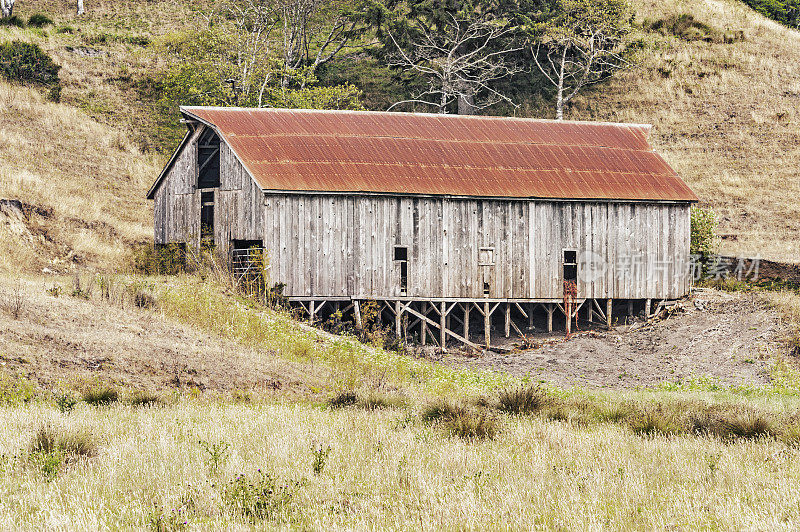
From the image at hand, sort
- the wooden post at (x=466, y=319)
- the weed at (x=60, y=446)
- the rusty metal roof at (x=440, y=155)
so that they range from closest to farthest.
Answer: the weed at (x=60, y=446) < the rusty metal roof at (x=440, y=155) < the wooden post at (x=466, y=319)

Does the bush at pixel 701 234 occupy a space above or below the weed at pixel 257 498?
above

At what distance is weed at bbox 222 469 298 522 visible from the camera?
29.8 ft

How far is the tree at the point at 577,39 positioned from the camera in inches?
1993

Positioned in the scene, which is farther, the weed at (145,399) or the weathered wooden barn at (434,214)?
the weathered wooden barn at (434,214)

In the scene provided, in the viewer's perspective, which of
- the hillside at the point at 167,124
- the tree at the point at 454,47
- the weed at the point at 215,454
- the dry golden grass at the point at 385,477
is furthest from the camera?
the tree at the point at 454,47

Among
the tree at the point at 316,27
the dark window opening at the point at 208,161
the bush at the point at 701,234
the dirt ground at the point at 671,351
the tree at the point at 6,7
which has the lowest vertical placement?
the dirt ground at the point at 671,351

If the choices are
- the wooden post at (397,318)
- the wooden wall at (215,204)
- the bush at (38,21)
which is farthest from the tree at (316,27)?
the wooden post at (397,318)

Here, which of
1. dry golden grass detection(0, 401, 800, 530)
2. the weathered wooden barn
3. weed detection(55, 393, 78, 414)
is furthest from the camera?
the weathered wooden barn

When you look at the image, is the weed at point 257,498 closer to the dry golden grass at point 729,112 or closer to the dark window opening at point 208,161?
the dark window opening at point 208,161

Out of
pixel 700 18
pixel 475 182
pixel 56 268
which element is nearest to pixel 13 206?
pixel 56 268

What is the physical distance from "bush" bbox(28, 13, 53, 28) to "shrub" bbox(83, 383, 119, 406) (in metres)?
51.9

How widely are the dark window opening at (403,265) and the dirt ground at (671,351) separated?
284 centimetres

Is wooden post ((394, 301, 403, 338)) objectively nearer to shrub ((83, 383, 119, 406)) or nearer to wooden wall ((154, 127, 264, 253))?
wooden wall ((154, 127, 264, 253))

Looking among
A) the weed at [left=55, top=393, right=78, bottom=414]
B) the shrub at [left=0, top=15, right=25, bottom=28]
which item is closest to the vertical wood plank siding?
the weed at [left=55, top=393, right=78, bottom=414]
